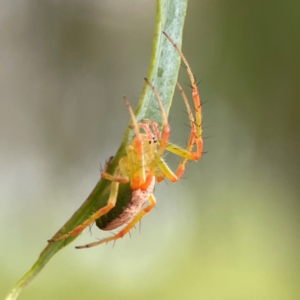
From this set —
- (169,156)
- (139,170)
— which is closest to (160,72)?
(139,170)

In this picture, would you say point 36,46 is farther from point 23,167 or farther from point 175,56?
point 175,56

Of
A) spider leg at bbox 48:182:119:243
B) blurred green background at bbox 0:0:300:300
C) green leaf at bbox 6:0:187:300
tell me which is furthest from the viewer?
blurred green background at bbox 0:0:300:300

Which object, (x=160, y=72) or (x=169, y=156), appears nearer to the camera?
(x=160, y=72)

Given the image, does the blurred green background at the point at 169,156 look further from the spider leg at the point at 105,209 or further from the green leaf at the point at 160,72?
the green leaf at the point at 160,72

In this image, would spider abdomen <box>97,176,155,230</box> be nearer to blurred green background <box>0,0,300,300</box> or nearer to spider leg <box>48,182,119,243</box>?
spider leg <box>48,182,119,243</box>

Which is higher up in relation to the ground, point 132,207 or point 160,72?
point 160,72

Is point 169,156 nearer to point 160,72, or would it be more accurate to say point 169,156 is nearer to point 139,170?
point 139,170

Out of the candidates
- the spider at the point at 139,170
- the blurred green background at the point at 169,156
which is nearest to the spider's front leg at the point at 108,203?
the spider at the point at 139,170

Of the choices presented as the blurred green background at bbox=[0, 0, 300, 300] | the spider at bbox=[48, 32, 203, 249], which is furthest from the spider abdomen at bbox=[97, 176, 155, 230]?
the blurred green background at bbox=[0, 0, 300, 300]

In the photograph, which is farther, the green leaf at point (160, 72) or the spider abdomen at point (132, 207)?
the spider abdomen at point (132, 207)

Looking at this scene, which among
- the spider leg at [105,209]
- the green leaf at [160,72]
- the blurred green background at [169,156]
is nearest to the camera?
the green leaf at [160,72]
